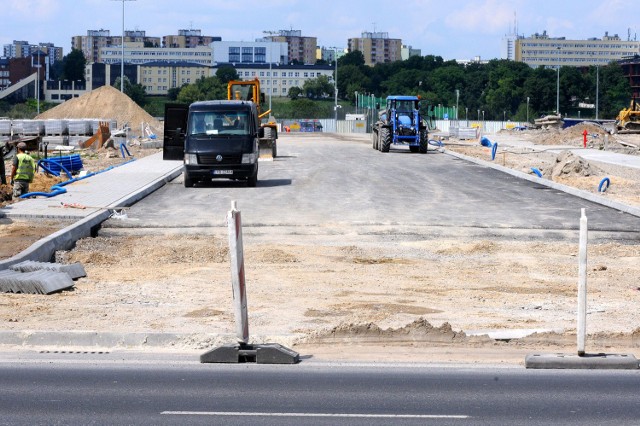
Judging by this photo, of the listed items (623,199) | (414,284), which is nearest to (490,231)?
(414,284)

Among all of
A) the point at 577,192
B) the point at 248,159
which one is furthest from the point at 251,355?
the point at 248,159

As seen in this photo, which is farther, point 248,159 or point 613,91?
point 613,91

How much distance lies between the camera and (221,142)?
102ft

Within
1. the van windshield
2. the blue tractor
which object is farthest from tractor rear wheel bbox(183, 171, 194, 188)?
the blue tractor

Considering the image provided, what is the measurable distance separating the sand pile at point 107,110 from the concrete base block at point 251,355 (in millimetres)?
77784

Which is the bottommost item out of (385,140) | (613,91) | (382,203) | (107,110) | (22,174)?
(382,203)

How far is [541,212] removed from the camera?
78.4 ft

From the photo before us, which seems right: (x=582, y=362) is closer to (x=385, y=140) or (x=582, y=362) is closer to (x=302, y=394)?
(x=302, y=394)

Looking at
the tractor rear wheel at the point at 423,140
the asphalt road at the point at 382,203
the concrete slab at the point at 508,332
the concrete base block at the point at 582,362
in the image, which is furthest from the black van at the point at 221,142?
the concrete base block at the point at 582,362

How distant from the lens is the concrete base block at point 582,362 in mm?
10070

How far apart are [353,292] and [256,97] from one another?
32.3 metres

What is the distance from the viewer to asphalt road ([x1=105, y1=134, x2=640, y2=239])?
21969 mm

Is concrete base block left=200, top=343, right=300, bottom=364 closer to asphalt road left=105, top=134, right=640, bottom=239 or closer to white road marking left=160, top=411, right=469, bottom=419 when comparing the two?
white road marking left=160, top=411, right=469, bottom=419

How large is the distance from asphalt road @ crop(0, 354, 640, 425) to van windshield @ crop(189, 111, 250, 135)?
21.0 m
